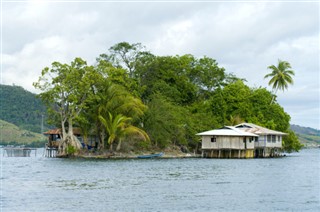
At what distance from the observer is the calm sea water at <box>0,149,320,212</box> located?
2877 centimetres

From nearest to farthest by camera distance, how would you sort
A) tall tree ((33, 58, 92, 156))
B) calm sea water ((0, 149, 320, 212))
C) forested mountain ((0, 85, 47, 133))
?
calm sea water ((0, 149, 320, 212)), tall tree ((33, 58, 92, 156)), forested mountain ((0, 85, 47, 133))

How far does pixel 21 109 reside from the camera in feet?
616

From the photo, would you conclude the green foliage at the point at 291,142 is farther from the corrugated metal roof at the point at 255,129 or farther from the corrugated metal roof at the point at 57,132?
the corrugated metal roof at the point at 57,132

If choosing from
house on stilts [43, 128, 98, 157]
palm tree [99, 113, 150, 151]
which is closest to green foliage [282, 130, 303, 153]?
palm tree [99, 113, 150, 151]

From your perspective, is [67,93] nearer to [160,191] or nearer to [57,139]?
[57,139]

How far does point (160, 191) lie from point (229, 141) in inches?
1496

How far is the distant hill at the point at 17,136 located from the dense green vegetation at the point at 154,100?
88.5m

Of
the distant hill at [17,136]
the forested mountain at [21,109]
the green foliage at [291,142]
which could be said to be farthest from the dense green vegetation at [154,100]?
the forested mountain at [21,109]

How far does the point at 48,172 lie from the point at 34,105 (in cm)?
14310

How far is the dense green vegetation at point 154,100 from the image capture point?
230 ft

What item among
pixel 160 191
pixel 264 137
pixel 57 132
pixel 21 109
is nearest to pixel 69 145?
pixel 57 132

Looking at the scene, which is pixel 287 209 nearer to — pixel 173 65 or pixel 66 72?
pixel 66 72

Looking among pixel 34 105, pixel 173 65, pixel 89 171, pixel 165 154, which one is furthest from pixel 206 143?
pixel 34 105

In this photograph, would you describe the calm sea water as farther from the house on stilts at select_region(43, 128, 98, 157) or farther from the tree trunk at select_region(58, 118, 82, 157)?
the house on stilts at select_region(43, 128, 98, 157)
